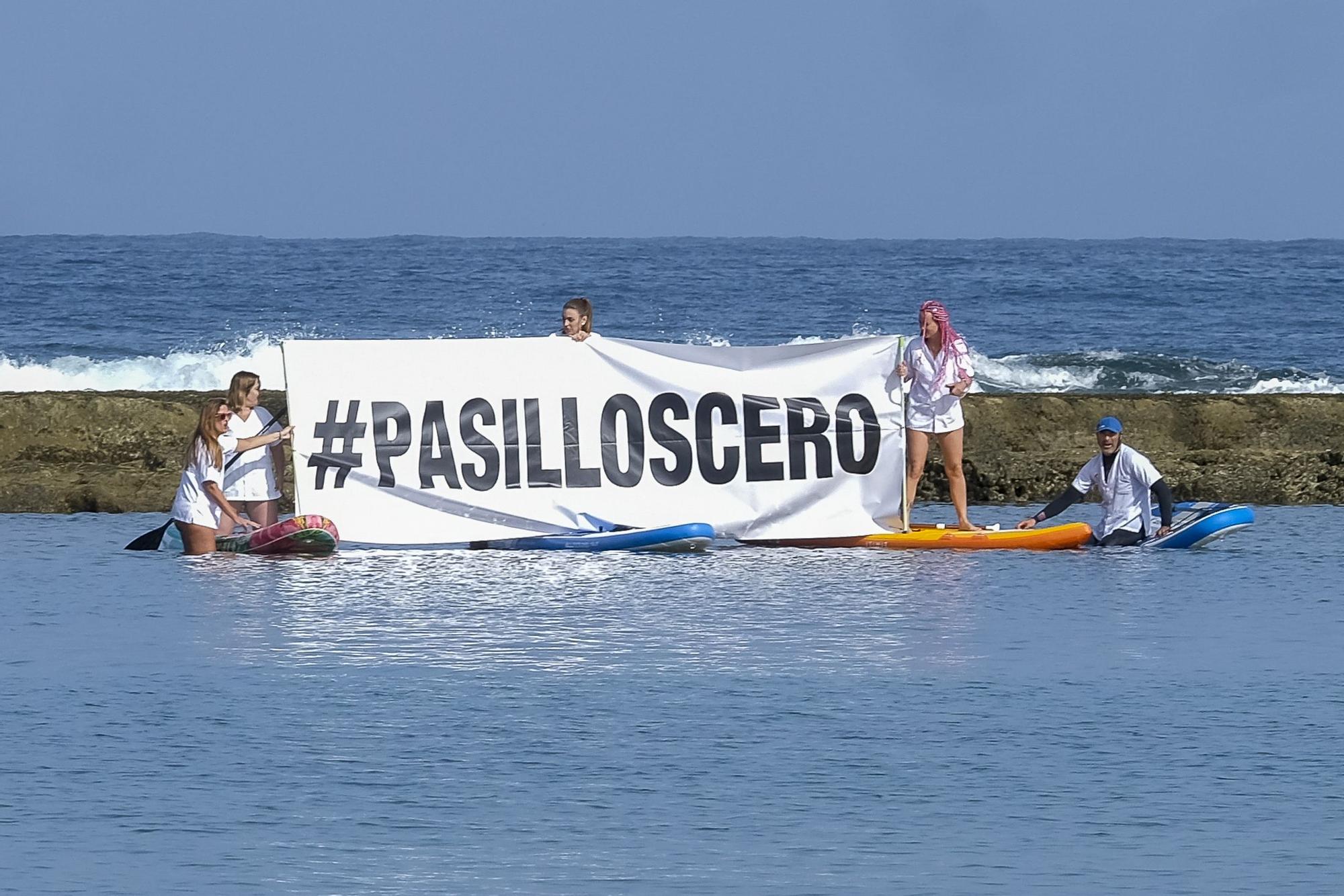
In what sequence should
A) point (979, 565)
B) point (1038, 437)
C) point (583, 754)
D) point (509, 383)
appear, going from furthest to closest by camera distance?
point (1038, 437) < point (509, 383) < point (979, 565) < point (583, 754)

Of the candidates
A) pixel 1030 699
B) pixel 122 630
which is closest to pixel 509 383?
pixel 122 630

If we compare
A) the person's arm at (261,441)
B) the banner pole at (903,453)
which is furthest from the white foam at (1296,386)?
the person's arm at (261,441)

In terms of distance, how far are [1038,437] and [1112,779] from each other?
10664 mm

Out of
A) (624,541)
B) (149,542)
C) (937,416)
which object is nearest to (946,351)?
(937,416)

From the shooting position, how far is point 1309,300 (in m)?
52.4

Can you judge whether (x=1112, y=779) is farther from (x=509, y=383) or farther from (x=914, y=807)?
(x=509, y=383)

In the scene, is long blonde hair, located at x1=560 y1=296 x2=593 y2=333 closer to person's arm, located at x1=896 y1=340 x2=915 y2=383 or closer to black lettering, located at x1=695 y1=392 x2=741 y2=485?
black lettering, located at x1=695 y1=392 x2=741 y2=485

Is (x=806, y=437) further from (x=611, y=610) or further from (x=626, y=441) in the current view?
(x=611, y=610)

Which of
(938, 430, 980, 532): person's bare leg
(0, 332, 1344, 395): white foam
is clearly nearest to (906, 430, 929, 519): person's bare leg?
(938, 430, 980, 532): person's bare leg

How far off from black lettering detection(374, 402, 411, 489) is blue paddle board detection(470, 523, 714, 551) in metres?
0.77

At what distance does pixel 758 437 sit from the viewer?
1557 cm

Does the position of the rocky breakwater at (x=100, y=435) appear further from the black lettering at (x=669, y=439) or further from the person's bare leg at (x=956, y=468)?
the person's bare leg at (x=956, y=468)

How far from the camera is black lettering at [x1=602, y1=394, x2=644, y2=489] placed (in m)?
15.5

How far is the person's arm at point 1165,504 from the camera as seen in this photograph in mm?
14867
